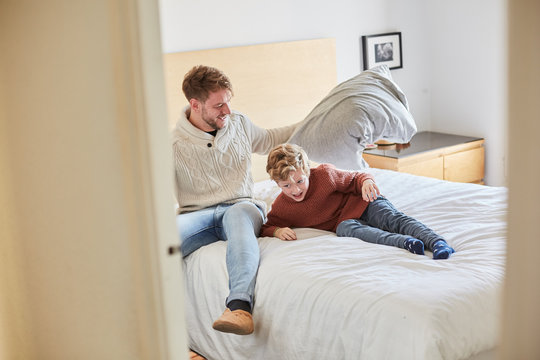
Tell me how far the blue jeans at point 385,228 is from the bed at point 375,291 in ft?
0.17

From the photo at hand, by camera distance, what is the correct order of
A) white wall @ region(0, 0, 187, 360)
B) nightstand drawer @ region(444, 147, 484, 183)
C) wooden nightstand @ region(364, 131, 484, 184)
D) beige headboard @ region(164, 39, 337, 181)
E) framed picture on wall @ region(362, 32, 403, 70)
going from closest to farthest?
white wall @ region(0, 0, 187, 360), beige headboard @ region(164, 39, 337, 181), wooden nightstand @ region(364, 131, 484, 184), nightstand drawer @ region(444, 147, 484, 183), framed picture on wall @ region(362, 32, 403, 70)

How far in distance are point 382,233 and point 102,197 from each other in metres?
1.17

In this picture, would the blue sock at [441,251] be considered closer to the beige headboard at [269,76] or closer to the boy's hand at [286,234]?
the boy's hand at [286,234]

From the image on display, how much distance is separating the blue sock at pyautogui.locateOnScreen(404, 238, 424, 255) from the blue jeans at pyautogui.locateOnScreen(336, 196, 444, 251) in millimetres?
35

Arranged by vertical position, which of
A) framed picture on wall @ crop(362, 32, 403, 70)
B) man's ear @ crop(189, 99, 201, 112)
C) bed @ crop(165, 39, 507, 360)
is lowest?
bed @ crop(165, 39, 507, 360)

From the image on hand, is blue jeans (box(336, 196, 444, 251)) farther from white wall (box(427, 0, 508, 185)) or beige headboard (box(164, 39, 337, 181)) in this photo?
white wall (box(427, 0, 508, 185))

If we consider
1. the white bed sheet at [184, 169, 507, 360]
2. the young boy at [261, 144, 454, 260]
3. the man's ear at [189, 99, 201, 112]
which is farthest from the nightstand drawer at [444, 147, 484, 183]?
the man's ear at [189, 99, 201, 112]

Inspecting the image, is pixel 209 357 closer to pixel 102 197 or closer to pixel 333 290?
pixel 333 290

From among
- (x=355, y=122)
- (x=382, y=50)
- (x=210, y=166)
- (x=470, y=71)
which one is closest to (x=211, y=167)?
(x=210, y=166)

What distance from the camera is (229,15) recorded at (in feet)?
11.3

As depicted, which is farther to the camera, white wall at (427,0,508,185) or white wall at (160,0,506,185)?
white wall at (427,0,508,185)

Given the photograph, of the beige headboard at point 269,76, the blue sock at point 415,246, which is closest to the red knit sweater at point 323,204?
the blue sock at point 415,246

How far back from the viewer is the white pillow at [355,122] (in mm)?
2529

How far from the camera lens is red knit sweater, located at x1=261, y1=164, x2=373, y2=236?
2.50 metres
